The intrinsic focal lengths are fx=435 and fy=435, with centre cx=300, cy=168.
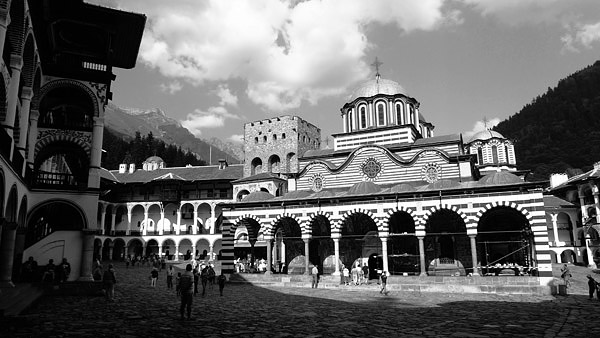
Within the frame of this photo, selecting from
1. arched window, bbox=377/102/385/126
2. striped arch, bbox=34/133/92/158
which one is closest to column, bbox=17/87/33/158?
striped arch, bbox=34/133/92/158

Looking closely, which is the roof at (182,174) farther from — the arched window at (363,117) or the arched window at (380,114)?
the arched window at (380,114)

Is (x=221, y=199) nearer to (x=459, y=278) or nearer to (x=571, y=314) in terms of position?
(x=459, y=278)

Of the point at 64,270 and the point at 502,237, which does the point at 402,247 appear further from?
the point at 64,270

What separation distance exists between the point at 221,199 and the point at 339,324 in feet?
124

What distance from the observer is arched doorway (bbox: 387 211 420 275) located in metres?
24.5

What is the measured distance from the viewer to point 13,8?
42.9 feet

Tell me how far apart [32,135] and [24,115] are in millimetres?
1852

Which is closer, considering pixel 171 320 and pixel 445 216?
pixel 171 320

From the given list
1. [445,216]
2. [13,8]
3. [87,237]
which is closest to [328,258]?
[445,216]

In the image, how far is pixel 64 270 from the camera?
618 inches

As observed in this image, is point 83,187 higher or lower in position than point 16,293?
higher

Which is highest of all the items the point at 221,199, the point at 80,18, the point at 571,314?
the point at 80,18

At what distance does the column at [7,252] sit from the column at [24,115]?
2.87 meters

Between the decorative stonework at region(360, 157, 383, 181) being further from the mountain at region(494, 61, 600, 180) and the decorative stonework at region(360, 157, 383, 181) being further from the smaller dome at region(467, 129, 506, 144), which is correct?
the mountain at region(494, 61, 600, 180)
